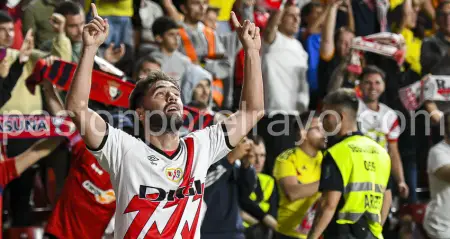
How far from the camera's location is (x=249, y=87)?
512 centimetres

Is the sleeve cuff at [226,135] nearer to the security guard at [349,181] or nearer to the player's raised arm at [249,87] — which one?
the player's raised arm at [249,87]

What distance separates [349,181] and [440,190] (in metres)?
1.47

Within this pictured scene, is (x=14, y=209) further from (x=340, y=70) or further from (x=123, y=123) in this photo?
(x=340, y=70)

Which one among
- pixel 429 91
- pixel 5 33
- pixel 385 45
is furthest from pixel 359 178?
pixel 385 45

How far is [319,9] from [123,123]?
4837mm

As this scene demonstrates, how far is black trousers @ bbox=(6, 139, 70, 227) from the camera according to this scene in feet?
28.1

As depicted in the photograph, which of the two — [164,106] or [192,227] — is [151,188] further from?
[164,106]

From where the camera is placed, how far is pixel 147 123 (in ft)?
16.8

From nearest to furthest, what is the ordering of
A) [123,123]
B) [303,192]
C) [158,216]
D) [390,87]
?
[158,216] < [123,123] < [303,192] < [390,87]

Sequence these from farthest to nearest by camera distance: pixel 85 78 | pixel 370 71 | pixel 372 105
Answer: pixel 370 71, pixel 372 105, pixel 85 78

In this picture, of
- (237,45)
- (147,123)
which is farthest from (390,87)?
(147,123)

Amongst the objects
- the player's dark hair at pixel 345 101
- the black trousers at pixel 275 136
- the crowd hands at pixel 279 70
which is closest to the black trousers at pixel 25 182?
the crowd hands at pixel 279 70

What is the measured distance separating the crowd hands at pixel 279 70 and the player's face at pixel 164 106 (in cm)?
237

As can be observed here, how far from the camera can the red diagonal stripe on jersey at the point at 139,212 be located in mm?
4953
